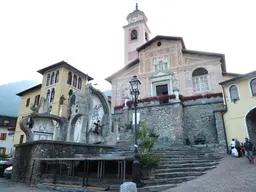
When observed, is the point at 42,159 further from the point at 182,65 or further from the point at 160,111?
the point at 182,65

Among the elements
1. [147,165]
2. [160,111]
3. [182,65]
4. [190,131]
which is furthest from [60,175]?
Result: [182,65]

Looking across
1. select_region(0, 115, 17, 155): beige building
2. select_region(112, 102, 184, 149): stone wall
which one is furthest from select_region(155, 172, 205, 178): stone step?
select_region(0, 115, 17, 155): beige building

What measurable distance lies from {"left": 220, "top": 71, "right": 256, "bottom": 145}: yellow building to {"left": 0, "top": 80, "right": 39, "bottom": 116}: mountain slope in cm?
7232

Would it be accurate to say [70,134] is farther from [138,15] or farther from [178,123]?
[138,15]

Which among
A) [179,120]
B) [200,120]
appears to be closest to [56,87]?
[179,120]

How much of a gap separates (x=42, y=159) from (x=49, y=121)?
4.20 m

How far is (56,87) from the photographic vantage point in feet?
89.4

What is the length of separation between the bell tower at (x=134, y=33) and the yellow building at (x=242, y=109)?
18.5 meters

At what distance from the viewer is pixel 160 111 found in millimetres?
17812

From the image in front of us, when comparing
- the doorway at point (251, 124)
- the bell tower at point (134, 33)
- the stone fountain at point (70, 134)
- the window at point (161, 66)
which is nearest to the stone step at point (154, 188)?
the stone fountain at point (70, 134)

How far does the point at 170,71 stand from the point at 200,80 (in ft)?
12.2

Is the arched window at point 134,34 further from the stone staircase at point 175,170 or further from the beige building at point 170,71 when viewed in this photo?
the stone staircase at point 175,170

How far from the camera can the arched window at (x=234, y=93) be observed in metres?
14.9

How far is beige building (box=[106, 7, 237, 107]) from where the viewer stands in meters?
20.8
